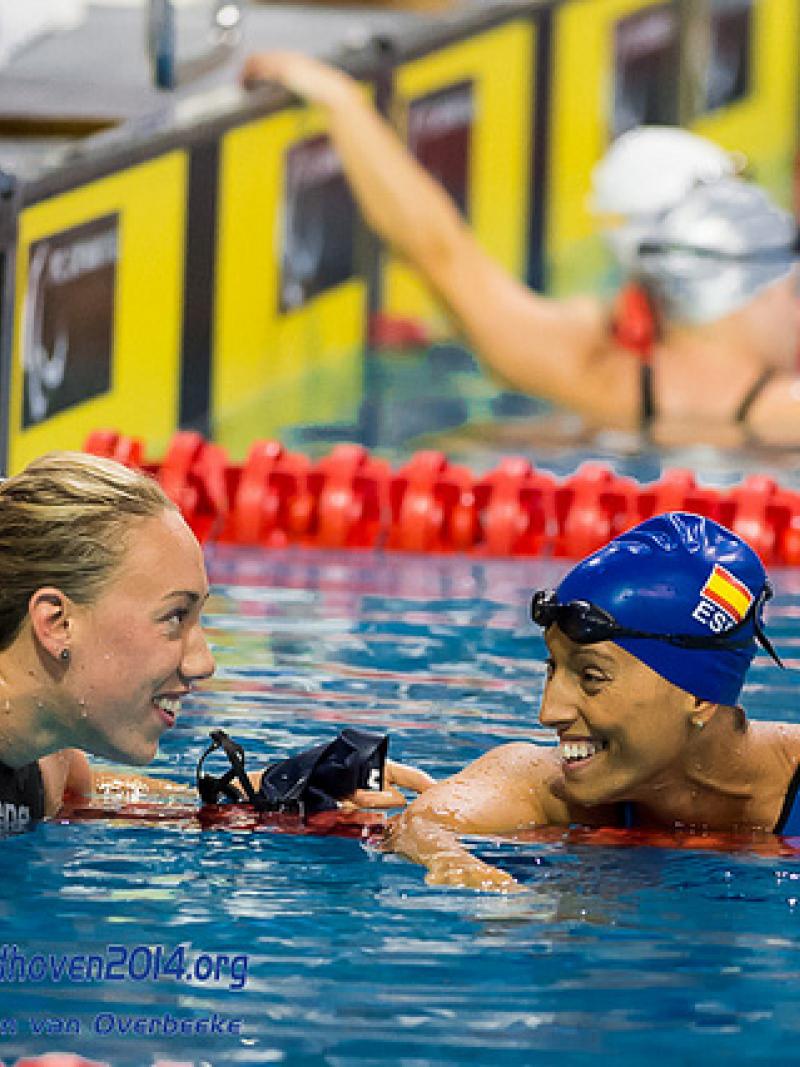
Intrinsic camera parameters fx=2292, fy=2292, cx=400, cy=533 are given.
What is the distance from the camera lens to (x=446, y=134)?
11.1 meters

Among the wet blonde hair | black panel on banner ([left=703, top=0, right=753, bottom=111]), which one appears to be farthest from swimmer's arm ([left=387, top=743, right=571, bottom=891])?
black panel on banner ([left=703, top=0, right=753, bottom=111])

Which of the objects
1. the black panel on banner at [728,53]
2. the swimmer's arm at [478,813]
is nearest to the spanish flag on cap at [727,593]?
the swimmer's arm at [478,813]

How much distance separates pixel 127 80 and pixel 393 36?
95.8 inches

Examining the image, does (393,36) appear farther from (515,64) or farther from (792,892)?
(792,892)

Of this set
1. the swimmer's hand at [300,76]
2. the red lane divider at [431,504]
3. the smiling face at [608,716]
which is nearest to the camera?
Result: the smiling face at [608,716]

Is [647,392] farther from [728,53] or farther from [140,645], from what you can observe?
[140,645]

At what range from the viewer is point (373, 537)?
8.21m

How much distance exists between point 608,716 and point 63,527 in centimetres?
94

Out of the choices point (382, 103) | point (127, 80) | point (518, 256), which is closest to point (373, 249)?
point (382, 103)

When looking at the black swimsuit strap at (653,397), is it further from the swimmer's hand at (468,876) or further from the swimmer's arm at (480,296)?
the swimmer's hand at (468,876)

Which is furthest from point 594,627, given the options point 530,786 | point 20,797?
point 20,797

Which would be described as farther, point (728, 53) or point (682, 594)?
point (728, 53)

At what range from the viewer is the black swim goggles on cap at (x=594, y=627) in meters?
3.74

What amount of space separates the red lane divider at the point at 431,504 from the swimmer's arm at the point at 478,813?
398 cm
